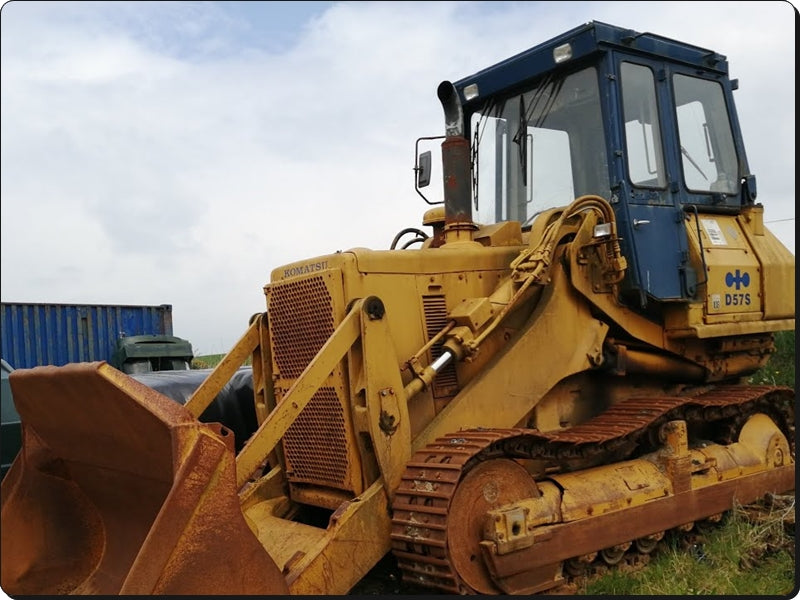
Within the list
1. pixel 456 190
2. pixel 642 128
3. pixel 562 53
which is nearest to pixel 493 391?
pixel 456 190

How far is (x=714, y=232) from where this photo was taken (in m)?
6.37

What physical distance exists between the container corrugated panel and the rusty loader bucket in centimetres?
928

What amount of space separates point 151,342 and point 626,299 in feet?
26.3

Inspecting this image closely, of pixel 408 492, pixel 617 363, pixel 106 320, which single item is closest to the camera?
pixel 408 492

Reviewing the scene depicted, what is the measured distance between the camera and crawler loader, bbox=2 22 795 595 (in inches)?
166

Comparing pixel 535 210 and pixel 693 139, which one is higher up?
pixel 693 139

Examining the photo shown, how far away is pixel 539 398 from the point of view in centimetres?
533

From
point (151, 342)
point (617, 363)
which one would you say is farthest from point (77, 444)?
point (151, 342)

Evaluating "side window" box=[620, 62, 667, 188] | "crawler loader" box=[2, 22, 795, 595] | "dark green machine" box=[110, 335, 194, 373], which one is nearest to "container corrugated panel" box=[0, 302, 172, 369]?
"dark green machine" box=[110, 335, 194, 373]

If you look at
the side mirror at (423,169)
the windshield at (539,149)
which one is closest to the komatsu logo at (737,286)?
the windshield at (539,149)

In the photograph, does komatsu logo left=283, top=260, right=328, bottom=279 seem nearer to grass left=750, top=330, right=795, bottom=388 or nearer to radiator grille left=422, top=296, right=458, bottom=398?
radiator grille left=422, top=296, right=458, bottom=398

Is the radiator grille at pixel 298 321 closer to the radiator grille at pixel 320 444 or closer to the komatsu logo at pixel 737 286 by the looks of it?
the radiator grille at pixel 320 444

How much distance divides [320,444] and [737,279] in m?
3.46

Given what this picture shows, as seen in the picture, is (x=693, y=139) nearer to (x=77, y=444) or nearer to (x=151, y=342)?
(x=77, y=444)
